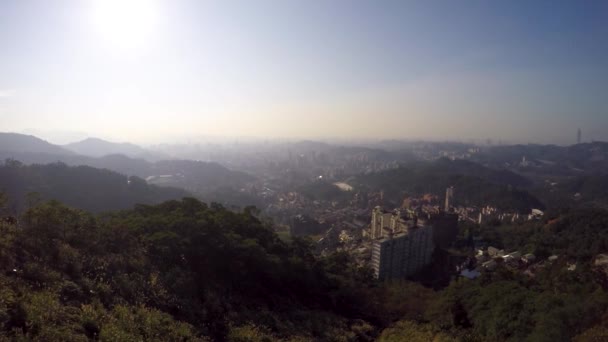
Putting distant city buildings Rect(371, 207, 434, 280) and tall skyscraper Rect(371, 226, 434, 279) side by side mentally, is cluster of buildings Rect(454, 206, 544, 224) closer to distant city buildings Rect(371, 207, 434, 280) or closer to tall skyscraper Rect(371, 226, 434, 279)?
distant city buildings Rect(371, 207, 434, 280)

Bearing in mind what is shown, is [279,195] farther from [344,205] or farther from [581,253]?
[581,253]

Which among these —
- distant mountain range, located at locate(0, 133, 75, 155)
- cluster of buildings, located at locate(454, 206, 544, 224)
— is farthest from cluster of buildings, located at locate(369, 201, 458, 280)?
distant mountain range, located at locate(0, 133, 75, 155)

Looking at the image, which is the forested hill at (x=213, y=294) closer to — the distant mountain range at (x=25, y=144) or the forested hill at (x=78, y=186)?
the forested hill at (x=78, y=186)

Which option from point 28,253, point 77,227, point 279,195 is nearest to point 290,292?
point 77,227

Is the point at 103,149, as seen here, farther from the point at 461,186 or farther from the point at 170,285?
the point at 170,285

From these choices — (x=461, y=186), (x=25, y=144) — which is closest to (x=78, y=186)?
(x=461, y=186)
